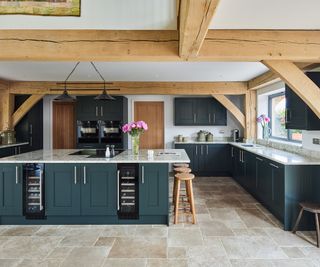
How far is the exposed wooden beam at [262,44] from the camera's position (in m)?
2.69

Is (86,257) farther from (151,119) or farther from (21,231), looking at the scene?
(151,119)

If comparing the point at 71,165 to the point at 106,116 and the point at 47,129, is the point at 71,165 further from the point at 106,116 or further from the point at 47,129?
the point at 47,129

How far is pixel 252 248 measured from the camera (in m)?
2.68

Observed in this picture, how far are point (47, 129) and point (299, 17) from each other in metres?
6.52

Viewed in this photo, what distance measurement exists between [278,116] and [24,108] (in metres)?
6.04

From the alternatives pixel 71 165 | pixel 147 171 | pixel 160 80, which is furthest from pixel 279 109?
pixel 71 165

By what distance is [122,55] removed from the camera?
8.94 ft

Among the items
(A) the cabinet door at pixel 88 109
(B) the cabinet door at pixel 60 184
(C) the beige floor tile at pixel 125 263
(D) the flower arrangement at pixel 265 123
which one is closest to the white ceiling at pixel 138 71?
(A) the cabinet door at pixel 88 109

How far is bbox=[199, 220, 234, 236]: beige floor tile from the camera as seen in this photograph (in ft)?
9.98

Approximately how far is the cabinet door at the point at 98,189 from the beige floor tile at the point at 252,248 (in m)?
1.59

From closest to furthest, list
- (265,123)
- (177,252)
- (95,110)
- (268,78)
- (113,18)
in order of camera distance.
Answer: (113,18) → (177,252) → (268,78) → (265,123) → (95,110)

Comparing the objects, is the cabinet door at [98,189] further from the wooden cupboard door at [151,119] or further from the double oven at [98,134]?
the wooden cupboard door at [151,119]

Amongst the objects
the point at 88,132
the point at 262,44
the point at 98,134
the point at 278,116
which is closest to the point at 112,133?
the point at 98,134

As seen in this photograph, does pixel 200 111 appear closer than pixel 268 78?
No
